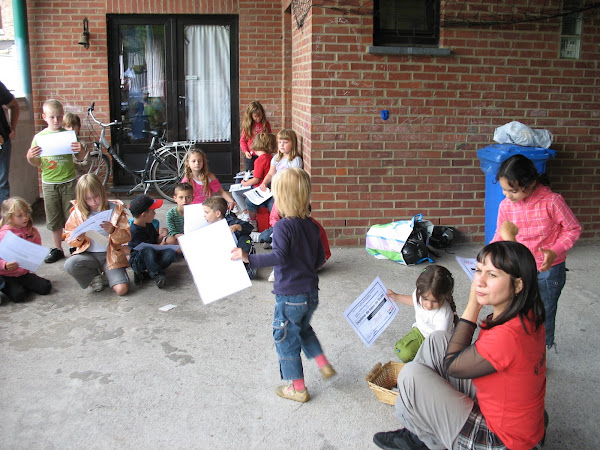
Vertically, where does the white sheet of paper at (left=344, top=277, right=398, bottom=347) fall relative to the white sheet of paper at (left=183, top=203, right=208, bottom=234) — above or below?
below

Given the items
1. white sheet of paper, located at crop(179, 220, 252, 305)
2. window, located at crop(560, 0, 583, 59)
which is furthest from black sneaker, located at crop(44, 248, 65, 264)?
window, located at crop(560, 0, 583, 59)

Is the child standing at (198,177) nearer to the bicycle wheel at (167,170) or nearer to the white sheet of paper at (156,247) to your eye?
the white sheet of paper at (156,247)

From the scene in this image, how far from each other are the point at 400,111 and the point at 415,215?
42.9 inches

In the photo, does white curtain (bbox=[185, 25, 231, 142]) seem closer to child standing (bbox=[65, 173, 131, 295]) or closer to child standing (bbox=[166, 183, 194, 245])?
child standing (bbox=[166, 183, 194, 245])

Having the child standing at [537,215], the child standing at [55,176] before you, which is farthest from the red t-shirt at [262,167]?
the child standing at [537,215]

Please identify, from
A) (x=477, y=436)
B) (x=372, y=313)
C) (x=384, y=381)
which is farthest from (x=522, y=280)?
(x=384, y=381)

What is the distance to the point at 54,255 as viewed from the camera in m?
6.05

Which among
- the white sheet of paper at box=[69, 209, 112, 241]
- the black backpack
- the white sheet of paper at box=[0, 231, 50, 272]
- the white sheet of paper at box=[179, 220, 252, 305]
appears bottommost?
the black backpack

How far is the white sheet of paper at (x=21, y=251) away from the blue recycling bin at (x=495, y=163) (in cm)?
403

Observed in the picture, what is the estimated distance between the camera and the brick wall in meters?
6.28

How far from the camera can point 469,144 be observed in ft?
21.5

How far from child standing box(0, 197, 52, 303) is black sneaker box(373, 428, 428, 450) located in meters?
3.29

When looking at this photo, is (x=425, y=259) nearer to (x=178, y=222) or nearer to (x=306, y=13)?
(x=178, y=222)

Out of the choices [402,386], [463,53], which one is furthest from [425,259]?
[402,386]
